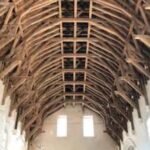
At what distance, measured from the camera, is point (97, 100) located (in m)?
21.1

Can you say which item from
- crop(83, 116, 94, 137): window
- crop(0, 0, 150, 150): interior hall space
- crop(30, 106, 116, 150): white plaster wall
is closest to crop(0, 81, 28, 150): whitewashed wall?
crop(0, 0, 150, 150): interior hall space

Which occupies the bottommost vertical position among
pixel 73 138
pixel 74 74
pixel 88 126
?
pixel 73 138

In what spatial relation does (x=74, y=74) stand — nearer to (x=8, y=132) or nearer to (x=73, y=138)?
(x=73, y=138)

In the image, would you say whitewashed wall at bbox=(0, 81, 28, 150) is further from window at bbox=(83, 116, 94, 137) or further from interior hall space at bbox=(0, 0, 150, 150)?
window at bbox=(83, 116, 94, 137)

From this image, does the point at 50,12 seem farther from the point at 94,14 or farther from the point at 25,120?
the point at 25,120

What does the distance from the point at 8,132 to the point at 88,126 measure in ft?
25.5

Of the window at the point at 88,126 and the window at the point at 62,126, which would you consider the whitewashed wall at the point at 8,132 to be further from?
the window at the point at 88,126

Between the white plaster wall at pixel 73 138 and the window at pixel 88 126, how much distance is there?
23 centimetres

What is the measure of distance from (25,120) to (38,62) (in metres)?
4.47

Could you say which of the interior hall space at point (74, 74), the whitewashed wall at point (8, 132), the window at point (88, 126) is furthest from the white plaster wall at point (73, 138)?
the whitewashed wall at point (8, 132)

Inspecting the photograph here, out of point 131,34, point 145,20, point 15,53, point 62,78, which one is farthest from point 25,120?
point 145,20

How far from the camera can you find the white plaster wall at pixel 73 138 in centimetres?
2094

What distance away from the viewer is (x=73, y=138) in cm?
2125

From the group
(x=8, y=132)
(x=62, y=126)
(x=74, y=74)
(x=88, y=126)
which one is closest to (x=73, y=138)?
(x=62, y=126)
